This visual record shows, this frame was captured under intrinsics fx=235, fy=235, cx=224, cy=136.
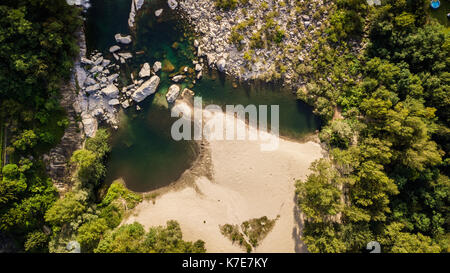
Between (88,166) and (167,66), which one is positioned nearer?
(88,166)

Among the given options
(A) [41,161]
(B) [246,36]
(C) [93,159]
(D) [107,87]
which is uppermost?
(B) [246,36]

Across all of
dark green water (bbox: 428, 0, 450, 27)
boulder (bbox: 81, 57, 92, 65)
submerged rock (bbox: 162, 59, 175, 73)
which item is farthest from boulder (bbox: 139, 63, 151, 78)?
dark green water (bbox: 428, 0, 450, 27)

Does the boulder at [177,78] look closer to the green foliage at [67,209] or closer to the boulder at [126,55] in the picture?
the boulder at [126,55]

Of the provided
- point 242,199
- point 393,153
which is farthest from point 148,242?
point 393,153

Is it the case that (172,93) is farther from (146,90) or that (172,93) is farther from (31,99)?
(31,99)

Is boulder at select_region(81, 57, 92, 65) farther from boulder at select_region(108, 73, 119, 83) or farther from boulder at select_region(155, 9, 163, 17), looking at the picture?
boulder at select_region(155, 9, 163, 17)
